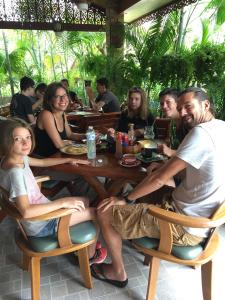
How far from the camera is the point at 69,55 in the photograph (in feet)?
28.4

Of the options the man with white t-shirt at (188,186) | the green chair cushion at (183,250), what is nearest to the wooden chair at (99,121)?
the man with white t-shirt at (188,186)

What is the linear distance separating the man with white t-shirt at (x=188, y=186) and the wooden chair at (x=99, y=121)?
7.28 ft

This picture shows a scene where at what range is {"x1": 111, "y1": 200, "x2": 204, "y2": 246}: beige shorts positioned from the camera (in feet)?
4.54

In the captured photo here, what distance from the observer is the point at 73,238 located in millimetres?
1494

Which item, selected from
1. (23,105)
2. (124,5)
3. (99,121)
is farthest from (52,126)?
(124,5)

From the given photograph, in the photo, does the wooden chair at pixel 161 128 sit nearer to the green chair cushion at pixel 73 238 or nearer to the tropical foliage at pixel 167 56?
the tropical foliage at pixel 167 56

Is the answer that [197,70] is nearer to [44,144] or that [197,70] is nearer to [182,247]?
[44,144]

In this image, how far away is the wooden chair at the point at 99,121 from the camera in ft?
12.3

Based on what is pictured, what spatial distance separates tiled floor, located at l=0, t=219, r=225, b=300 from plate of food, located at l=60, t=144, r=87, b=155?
0.81m

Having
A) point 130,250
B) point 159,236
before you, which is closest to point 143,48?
point 130,250

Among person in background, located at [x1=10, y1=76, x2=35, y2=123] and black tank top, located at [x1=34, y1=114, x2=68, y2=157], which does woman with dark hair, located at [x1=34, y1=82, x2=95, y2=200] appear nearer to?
black tank top, located at [x1=34, y1=114, x2=68, y2=157]

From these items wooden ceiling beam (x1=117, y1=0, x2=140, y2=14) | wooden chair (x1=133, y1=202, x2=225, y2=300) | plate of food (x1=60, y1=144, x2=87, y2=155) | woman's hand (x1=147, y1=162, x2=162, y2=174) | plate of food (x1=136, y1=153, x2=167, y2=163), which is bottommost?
wooden chair (x1=133, y1=202, x2=225, y2=300)

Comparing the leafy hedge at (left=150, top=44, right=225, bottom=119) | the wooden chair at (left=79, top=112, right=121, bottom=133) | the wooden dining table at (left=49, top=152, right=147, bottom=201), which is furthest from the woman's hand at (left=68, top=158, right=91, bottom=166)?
the wooden chair at (left=79, top=112, right=121, bottom=133)

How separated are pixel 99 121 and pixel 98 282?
240 centimetres
